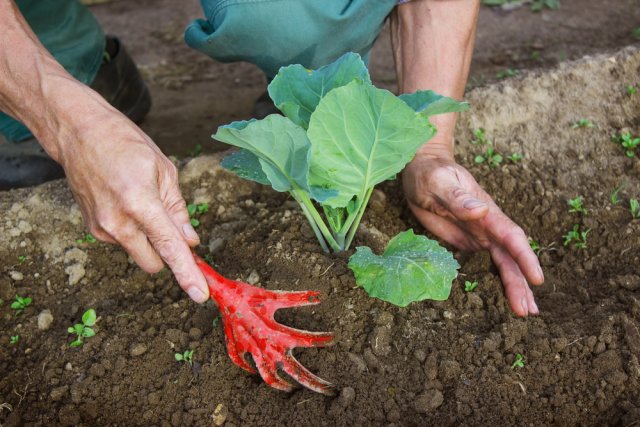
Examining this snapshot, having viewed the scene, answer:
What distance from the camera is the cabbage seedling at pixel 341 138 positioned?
4.97 feet

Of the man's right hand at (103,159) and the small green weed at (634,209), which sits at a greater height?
the man's right hand at (103,159)

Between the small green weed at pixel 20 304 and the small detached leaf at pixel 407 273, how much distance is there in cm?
110

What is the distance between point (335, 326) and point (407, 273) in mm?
285

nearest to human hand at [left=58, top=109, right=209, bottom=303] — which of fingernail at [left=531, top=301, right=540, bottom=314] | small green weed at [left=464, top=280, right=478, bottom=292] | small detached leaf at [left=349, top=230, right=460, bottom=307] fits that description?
small detached leaf at [left=349, top=230, right=460, bottom=307]

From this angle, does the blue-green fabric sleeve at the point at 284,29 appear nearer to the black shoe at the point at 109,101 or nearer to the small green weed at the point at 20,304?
the black shoe at the point at 109,101

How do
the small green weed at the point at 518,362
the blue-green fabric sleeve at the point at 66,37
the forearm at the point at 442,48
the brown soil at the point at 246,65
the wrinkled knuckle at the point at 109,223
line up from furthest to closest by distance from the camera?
the brown soil at the point at 246,65, the blue-green fabric sleeve at the point at 66,37, the forearm at the point at 442,48, the small green weed at the point at 518,362, the wrinkled knuckle at the point at 109,223

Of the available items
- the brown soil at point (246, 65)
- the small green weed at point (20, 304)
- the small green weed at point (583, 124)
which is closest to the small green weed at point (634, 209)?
the small green weed at point (583, 124)

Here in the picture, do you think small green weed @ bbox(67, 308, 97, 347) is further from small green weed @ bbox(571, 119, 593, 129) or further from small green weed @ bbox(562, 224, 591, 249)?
small green weed @ bbox(571, 119, 593, 129)

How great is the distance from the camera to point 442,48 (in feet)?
7.64

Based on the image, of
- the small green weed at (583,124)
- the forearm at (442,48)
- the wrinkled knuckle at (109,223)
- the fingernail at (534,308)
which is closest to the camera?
the wrinkled knuckle at (109,223)

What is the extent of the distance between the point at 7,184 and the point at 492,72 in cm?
257

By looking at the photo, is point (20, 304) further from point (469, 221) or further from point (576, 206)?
point (576, 206)

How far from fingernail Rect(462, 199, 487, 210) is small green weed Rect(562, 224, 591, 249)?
1.63 feet

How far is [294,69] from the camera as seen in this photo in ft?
5.49
